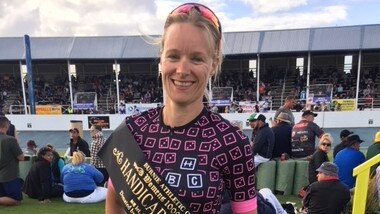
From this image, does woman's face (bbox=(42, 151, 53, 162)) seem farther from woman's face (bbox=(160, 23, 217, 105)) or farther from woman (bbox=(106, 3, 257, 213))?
woman's face (bbox=(160, 23, 217, 105))

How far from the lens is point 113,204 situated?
1395 mm

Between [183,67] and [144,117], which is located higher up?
[183,67]

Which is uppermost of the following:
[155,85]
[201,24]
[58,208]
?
[201,24]

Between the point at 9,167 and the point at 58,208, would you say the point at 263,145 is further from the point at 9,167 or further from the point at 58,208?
the point at 9,167

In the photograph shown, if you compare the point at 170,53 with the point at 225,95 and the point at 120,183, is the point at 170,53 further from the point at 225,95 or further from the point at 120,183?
the point at 225,95

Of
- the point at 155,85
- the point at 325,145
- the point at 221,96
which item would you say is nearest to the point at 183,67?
the point at 325,145

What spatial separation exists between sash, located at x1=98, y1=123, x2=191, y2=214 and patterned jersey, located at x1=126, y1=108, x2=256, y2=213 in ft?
0.08

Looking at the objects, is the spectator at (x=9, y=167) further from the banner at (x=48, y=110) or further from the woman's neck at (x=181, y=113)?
the banner at (x=48, y=110)

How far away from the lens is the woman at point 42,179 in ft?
21.5

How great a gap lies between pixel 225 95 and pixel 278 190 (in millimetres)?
15683

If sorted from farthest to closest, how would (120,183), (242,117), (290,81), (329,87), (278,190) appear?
(290,81), (329,87), (242,117), (278,190), (120,183)

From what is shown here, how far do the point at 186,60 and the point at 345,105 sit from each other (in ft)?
66.6

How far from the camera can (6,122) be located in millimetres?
6332

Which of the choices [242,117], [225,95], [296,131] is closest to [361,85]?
[225,95]
